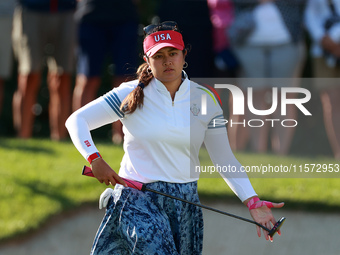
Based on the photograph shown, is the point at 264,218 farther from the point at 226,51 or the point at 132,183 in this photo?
the point at 226,51

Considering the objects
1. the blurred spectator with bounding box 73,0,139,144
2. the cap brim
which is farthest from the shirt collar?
the blurred spectator with bounding box 73,0,139,144

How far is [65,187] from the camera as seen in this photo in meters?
7.51

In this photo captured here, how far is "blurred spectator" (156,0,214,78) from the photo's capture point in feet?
27.3

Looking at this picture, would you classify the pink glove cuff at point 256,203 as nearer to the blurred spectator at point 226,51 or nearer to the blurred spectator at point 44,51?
the blurred spectator at point 226,51

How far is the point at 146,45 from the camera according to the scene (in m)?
4.40

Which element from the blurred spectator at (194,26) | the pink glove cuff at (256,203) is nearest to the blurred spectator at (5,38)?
the blurred spectator at (194,26)

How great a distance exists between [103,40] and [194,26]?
901 millimetres

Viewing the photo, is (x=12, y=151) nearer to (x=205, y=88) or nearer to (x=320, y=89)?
(x=320, y=89)

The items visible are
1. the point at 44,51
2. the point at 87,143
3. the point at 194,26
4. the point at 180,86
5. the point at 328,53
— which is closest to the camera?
the point at 87,143

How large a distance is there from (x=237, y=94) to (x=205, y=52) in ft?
1.99

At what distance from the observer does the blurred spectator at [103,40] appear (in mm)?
8047

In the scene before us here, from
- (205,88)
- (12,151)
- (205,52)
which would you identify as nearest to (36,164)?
(12,151)

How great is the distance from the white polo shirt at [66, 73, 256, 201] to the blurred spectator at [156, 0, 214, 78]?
3.99 m

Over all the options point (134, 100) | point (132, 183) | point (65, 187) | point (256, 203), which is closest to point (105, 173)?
point (132, 183)
